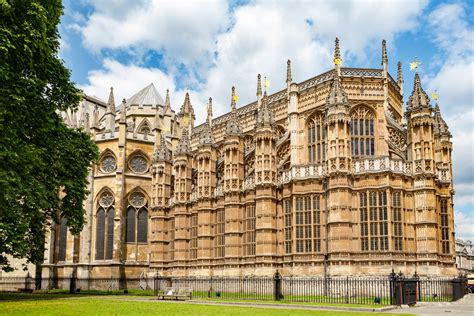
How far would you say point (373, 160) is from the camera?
31.2 m

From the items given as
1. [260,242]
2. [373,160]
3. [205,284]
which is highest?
[373,160]

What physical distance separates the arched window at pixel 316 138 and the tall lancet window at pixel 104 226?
22739 millimetres

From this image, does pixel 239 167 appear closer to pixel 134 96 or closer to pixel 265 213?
pixel 265 213

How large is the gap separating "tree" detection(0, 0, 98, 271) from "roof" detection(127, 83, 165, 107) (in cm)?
3619

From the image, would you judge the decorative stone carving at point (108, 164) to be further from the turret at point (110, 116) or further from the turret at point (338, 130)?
the turret at point (338, 130)

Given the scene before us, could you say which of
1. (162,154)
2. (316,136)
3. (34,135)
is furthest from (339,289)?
(162,154)

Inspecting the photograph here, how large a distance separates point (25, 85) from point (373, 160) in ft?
68.0

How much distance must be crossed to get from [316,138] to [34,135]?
64.1ft

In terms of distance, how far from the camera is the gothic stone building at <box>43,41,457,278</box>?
3020 cm

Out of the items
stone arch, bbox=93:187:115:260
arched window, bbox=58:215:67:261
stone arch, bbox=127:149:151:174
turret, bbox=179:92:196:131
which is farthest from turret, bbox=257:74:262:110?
arched window, bbox=58:215:67:261

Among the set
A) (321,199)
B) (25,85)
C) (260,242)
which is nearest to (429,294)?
(321,199)

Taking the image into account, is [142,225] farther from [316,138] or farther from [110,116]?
[316,138]

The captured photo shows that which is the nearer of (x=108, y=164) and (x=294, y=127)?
(x=294, y=127)

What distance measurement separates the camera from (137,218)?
162ft
